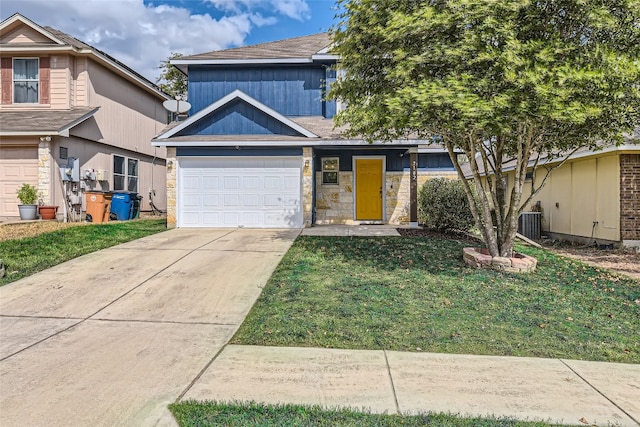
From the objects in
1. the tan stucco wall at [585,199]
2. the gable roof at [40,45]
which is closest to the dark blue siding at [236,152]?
the gable roof at [40,45]

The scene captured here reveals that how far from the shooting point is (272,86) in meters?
14.6

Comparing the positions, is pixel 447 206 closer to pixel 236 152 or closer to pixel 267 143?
pixel 267 143

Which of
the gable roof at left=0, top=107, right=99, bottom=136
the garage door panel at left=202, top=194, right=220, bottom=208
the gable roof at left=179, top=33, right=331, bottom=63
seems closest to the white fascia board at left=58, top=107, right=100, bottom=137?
the gable roof at left=0, top=107, right=99, bottom=136

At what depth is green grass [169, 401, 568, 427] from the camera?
2.75 metres

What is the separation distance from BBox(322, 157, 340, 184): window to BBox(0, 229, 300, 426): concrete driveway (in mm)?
5440

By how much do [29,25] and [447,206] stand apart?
50.2 ft

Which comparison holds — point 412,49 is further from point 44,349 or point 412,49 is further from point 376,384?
point 44,349

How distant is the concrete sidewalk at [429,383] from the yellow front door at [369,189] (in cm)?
988

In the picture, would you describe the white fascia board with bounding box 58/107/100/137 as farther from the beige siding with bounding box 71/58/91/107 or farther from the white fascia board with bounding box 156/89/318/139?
the white fascia board with bounding box 156/89/318/139

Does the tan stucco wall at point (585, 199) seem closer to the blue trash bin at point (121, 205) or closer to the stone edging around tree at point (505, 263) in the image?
the stone edging around tree at point (505, 263)

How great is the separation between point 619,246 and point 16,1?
21.1 metres

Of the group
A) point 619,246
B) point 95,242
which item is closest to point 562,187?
point 619,246

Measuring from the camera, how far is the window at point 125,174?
1608cm

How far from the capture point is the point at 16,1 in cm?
1475
